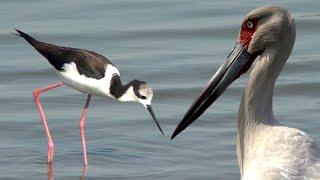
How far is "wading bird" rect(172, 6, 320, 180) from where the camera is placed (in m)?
7.59

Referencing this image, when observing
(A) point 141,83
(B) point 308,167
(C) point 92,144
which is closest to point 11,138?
(C) point 92,144

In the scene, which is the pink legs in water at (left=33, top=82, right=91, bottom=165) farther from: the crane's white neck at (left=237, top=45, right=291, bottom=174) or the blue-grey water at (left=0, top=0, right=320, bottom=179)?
the crane's white neck at (left=237, top=45, right=291, bottom=174)

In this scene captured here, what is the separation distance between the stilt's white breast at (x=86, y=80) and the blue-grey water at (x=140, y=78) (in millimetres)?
302

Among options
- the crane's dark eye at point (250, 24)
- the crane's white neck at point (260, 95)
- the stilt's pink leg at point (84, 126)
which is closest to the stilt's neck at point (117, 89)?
the stilt's pink leg at point (84, 126)

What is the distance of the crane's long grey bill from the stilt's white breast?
3579 mm

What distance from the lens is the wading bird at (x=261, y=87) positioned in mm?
7590

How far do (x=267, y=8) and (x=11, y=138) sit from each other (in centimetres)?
388

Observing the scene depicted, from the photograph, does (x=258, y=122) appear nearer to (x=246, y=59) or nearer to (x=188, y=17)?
(x=246, y=59)

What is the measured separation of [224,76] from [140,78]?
5049 mm

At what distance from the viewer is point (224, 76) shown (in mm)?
8055

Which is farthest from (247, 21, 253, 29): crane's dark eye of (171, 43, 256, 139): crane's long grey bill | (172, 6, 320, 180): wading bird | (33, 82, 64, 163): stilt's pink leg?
(33, 82, 64, 163): stilt's pink leg

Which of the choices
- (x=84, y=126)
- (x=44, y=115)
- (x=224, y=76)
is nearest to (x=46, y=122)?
(x=44, y=115)

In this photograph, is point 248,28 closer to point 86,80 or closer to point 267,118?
point 267,118

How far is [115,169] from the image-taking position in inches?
408
